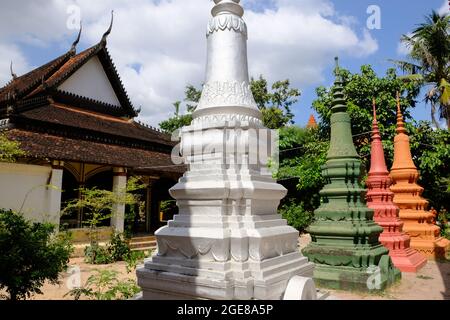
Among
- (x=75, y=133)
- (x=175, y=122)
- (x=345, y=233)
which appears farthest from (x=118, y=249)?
(x=175, y=122)

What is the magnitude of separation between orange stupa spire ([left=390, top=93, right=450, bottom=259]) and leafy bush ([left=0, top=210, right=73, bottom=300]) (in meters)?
9.74

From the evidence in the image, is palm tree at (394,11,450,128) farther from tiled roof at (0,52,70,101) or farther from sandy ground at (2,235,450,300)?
tiled roof at (0,52,70,101)

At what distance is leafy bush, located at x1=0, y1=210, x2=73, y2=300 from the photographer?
13.6ft

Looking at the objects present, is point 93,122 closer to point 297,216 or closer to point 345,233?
point 297,216

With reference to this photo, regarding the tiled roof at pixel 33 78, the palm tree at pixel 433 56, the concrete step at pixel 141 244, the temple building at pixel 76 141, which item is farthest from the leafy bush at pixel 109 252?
the palm tree at pixel 433 56

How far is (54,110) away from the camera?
14594mm

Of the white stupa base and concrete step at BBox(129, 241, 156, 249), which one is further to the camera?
concrete step at BBox(129, 241, 156, 249)

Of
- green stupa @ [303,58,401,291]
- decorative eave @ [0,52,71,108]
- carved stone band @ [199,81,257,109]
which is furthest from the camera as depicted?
decorative eave @ [0,52,71,108]

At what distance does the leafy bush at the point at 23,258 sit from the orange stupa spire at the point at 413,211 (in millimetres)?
9740

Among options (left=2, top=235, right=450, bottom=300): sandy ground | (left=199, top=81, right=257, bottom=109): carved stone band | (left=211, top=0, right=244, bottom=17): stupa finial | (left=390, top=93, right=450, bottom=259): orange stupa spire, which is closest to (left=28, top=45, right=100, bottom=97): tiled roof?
(left=2, top=235, right=450, bottom=300): sandy ground

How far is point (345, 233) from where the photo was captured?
639cm

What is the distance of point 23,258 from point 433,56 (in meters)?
21.2

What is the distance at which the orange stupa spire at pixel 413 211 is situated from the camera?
34.0ft

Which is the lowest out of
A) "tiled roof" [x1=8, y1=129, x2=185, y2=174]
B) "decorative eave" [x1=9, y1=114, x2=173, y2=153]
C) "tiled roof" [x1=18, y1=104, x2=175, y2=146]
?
"tiled roof" [x1=8, y1=129, x2=185, y2=174]
